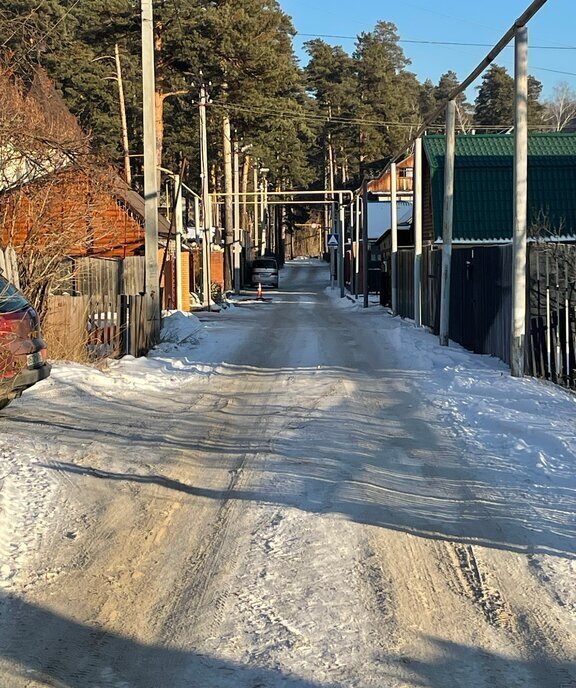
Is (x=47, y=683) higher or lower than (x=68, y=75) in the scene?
lower

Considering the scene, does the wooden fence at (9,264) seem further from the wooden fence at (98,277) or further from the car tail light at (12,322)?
the car tail light at (12,322)

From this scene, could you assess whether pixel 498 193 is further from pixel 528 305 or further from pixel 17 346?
Answer: pixel 17 346

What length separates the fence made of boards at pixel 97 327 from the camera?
45.2 feet

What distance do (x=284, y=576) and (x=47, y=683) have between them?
159cm

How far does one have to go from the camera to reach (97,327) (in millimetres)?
14844

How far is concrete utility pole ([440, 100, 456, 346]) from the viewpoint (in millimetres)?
Answer: 16906

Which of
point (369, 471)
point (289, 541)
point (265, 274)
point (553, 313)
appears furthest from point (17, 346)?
point (265, 274)

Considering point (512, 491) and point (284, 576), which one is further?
point (512, 491)

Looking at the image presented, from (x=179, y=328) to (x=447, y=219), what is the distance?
783cm

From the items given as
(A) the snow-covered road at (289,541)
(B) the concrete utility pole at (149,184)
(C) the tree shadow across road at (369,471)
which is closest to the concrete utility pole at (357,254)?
(B) the concrete utility pole at (149,184)

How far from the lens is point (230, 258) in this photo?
49344mm

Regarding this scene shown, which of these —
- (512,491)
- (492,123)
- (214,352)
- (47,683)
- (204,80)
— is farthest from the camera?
(492,123)

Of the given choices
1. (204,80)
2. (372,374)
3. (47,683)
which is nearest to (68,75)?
(204,80)

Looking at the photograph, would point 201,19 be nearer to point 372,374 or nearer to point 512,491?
point 372,374
